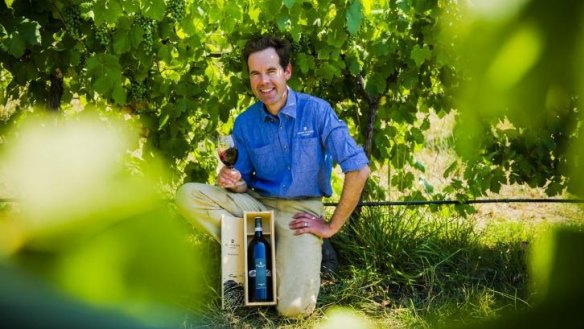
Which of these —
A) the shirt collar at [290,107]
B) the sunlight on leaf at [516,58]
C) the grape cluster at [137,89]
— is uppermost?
the grape cluster at [137,89]

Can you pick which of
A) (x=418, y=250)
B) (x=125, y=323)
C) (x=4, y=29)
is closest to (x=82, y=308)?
(x=125, y=323)

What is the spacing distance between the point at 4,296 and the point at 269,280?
3126 millimetres

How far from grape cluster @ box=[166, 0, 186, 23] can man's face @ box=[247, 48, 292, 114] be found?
1.10 feet

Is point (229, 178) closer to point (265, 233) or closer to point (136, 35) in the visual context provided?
point (265, 233)

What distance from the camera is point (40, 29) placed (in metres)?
3.25

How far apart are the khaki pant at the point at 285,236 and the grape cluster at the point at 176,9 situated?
0.71m

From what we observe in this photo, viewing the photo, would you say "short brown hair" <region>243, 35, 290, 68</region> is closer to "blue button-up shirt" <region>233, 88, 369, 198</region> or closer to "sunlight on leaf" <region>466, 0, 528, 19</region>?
"blue button-up shirt" <region>233, 88, 369, 198</region>

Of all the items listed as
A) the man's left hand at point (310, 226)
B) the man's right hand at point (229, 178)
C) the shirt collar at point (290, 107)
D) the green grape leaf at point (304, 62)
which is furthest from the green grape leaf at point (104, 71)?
the man's left hand at point (310, 226)

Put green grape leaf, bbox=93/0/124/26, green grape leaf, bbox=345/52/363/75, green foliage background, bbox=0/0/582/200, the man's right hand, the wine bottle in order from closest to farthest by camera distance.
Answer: green grape leaf, bbox=93/0/124/26
green foliage background, bbox=0/0/582/200
the wine bottle
the man's right hand
green grape leaf, bbox=345/52/363/75

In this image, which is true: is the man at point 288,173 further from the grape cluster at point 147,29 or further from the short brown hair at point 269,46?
the grape cluster at point 147,29

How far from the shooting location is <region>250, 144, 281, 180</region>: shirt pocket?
11.0 feet

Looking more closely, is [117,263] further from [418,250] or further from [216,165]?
[216,165]

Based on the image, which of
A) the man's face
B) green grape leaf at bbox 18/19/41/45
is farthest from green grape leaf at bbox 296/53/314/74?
green grape leaf at bbox 18/19/41/45

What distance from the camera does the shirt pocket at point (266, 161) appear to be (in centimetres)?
337
